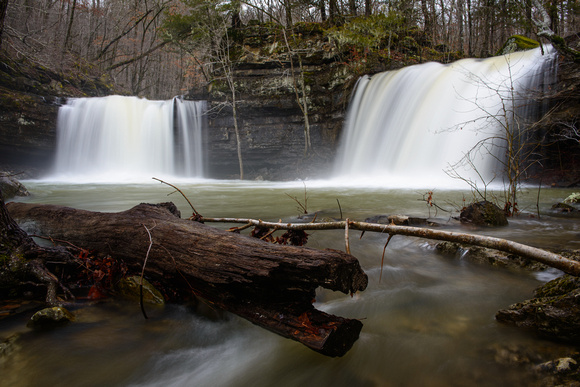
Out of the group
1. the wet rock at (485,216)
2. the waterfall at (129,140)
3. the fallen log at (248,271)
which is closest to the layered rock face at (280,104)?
the waterfall at (129,140)

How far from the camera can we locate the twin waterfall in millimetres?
10984

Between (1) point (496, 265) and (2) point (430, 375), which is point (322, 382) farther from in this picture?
(1) point (496, 265)

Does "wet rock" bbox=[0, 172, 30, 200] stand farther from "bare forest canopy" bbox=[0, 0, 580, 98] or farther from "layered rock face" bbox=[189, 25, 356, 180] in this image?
"layered rock face" bbox=[189, 25, 356, 180]

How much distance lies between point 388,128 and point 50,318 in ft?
48.4

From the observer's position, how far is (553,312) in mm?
1820

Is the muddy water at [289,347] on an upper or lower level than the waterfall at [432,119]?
lower

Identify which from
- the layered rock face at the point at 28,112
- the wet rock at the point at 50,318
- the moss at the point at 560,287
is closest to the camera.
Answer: the moss at the point at 560,287

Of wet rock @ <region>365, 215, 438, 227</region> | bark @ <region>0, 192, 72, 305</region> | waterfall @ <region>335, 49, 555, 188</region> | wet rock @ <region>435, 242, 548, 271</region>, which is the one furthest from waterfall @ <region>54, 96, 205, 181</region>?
wet rock @ <region>435, 242, 548, 271</region>

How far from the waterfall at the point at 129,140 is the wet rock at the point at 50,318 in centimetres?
1820

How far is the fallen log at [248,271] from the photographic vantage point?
1.70 metres

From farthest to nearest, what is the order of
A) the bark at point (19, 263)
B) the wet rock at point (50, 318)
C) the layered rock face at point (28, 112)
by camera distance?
the layered rock face at point (28, 112), the bark at point (19, 263), the wet rock at point (50, 318)

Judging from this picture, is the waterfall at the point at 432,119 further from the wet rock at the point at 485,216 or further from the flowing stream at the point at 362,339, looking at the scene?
the flowing stream at the point at 362,339

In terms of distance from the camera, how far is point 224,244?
6.95 ft

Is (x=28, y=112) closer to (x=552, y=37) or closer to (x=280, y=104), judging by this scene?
(x=280, y=104)
